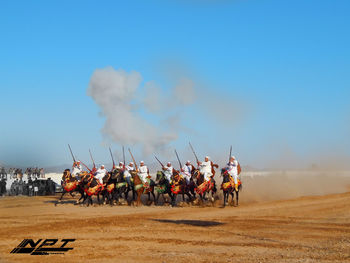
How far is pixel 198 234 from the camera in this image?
47.6 feet

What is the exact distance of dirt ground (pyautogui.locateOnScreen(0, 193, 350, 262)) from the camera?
11273 mm

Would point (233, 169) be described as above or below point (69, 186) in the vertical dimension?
above

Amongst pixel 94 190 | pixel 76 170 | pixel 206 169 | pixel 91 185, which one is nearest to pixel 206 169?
pixel 206 169

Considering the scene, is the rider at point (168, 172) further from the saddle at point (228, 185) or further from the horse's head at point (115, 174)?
the saddle at point (228, 185)

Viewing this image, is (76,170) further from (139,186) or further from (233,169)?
(233,169)

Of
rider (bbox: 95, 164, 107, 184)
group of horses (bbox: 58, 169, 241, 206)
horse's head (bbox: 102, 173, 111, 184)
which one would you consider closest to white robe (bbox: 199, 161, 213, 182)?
group of horses (bbox: 58, 169, 241, 206)

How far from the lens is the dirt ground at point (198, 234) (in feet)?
37.0

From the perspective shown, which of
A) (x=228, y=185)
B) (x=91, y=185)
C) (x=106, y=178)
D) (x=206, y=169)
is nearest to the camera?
(x=228, y=185)

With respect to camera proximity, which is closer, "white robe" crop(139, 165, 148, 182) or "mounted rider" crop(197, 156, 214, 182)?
"mounted rider" crop(197, 156, 214, 182)

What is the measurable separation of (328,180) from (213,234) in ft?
92.5

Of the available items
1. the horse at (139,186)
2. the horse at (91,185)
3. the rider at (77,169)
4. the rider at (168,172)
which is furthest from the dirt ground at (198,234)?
the rider at (77,169)

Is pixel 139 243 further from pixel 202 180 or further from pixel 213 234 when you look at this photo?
pixel 202 180

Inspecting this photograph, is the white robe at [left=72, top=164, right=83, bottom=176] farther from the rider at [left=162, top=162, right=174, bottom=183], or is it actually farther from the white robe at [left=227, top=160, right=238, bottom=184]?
the white robe at [left=227, top=160, right=238, bottom=184]

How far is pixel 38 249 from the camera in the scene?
1278cm
